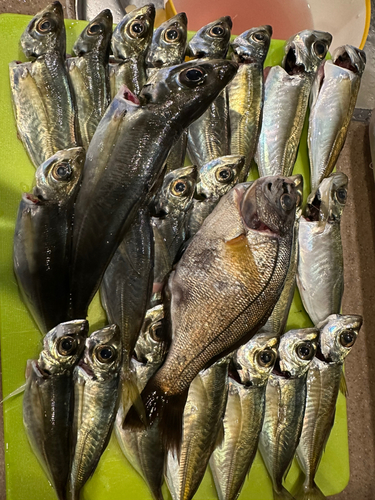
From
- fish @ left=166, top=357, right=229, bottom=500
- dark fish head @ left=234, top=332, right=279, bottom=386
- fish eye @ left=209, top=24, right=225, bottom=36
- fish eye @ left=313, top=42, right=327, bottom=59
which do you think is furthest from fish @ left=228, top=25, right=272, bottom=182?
fish @ left=166, top=357, right=229, bottom=500

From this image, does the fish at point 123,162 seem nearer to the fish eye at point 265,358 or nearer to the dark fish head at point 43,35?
the dark fish head at point 43,35

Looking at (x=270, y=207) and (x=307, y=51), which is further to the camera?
(x=307, y=51)

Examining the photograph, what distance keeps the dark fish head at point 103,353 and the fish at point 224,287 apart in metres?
0.12

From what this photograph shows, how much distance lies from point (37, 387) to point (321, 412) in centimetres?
99

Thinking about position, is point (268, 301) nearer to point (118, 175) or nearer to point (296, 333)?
point (296, 333)

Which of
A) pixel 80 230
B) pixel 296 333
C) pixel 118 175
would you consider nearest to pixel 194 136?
pixel 118 175

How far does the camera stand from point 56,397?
51.3 inches

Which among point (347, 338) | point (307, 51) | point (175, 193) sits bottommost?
point (347, 338)

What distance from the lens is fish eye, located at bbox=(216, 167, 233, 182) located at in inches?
60.5

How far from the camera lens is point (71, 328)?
1286 millimetres

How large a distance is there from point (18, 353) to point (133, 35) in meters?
1.08

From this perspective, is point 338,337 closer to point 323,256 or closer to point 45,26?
point 323,256

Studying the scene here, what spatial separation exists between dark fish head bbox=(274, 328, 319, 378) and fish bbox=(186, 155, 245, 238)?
0.51 meters

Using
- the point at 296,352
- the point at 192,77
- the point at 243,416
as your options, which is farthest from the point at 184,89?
the point at 243,416
